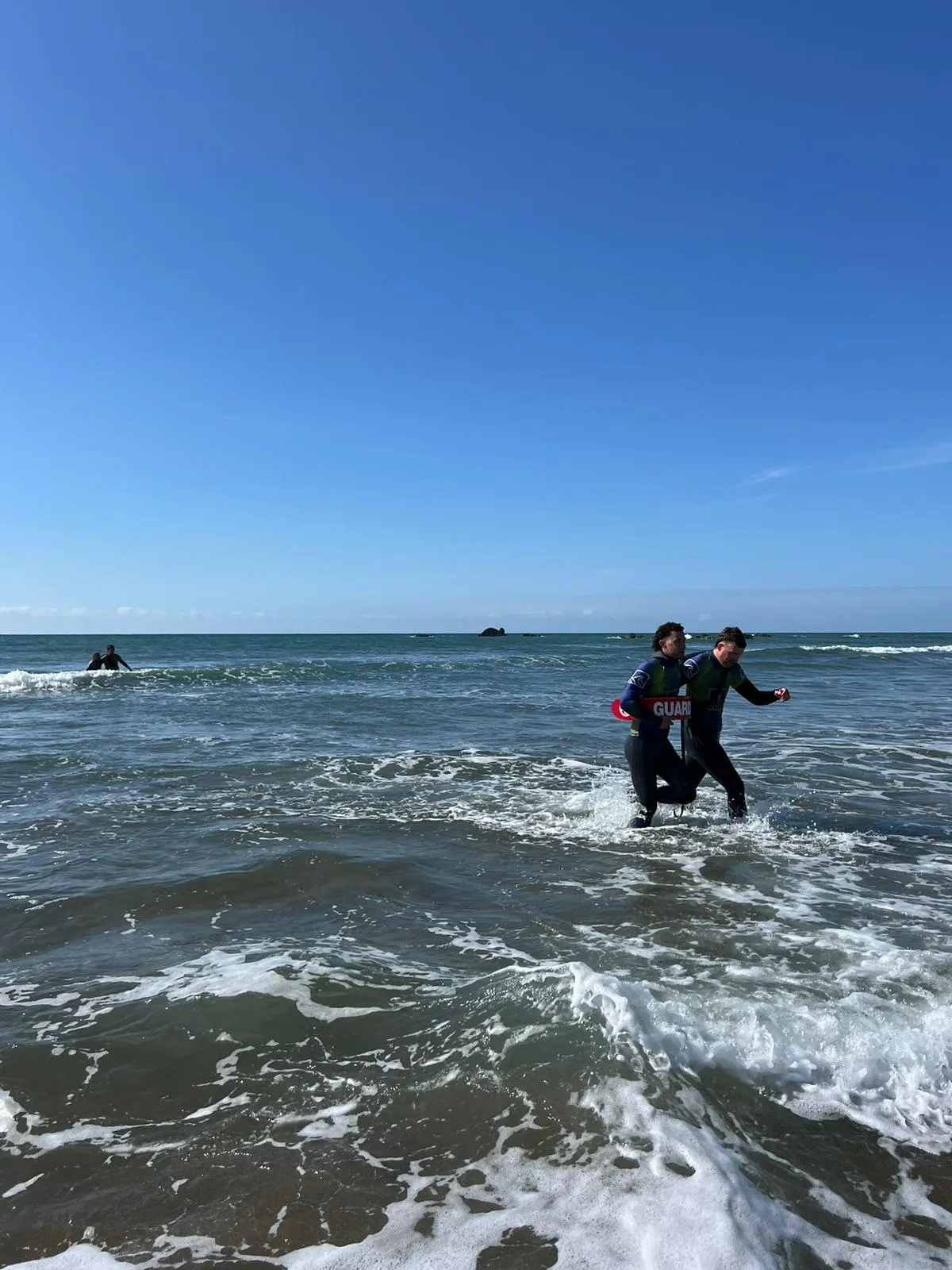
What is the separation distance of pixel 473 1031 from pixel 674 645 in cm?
494

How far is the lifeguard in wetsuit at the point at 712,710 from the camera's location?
316 inches

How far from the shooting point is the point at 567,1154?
2.87 m

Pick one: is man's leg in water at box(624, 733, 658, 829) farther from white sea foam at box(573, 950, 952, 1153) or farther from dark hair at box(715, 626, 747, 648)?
white sea foam at box(573, 950, 952, 1153)

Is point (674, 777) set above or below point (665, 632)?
below

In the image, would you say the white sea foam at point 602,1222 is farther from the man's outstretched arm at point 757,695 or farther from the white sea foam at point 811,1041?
the man's outstretched arm at point 757,695

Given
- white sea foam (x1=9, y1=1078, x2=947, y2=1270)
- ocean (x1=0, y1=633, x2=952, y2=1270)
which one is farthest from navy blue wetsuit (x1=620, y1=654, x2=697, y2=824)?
white sea foam (x1=9, y1=1078, x2=947, y2=1270)

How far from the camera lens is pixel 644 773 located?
7926 millimetres

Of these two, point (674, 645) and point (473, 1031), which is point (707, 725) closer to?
point (674, 645)

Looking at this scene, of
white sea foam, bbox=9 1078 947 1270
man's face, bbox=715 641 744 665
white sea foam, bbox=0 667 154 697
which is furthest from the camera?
white sea foam, bbox=0 667 154 697

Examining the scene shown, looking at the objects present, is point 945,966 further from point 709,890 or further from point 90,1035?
point 90,1035

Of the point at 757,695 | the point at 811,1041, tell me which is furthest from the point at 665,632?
the point at 811,1041

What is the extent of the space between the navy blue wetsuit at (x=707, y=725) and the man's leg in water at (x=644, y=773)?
0.46m

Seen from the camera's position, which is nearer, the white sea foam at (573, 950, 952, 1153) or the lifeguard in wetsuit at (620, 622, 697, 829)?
the white sea foam at (573, 950, 952, 1153)

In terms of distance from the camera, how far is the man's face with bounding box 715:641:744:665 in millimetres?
7980
